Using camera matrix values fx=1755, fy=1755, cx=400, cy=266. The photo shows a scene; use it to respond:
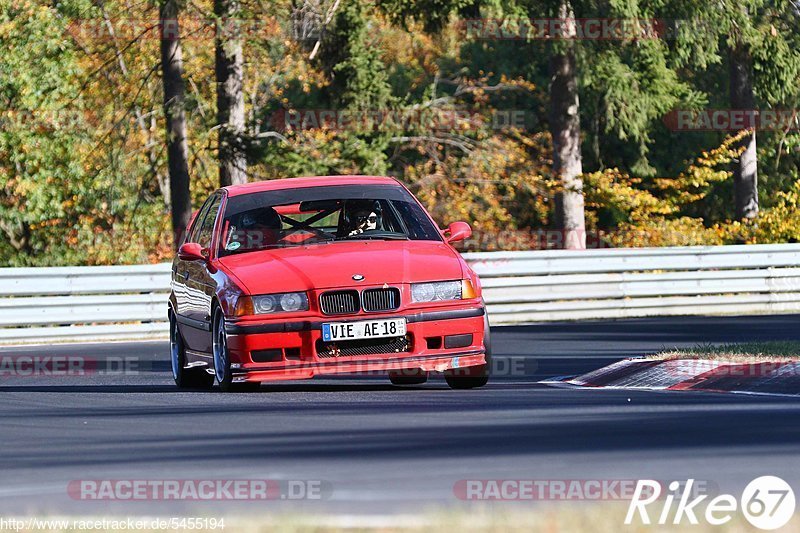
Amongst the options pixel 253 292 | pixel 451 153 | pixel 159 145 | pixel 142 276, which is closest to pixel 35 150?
pixel 159 145

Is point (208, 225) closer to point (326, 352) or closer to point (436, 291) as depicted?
point (326, 352)

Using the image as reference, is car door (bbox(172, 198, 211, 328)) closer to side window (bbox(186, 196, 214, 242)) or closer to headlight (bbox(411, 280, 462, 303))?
side window (bbox(186, 196, 214, 242))

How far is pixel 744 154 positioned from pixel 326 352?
30.1 metres

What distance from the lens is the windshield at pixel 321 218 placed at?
1356 centimetres

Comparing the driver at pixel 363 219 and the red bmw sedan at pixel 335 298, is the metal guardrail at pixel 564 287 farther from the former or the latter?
the driver at pixel 363 219

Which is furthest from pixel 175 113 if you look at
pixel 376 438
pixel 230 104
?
pixel 376 438

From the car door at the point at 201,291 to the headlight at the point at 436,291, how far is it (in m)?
1.66

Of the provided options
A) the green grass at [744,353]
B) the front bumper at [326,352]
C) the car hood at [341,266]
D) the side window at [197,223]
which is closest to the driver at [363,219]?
the car hood at [341,266]

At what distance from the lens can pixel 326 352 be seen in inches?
486

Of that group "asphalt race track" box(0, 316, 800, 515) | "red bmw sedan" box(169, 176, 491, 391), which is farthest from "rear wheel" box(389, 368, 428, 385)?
"red bmw sedan" box(169, 176, 491, 391)

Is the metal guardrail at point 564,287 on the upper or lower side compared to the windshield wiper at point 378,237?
lower

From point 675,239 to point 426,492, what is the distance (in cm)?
2956

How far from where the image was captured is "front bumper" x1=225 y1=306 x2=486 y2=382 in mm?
12289

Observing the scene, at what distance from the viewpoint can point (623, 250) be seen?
86.0 feet
